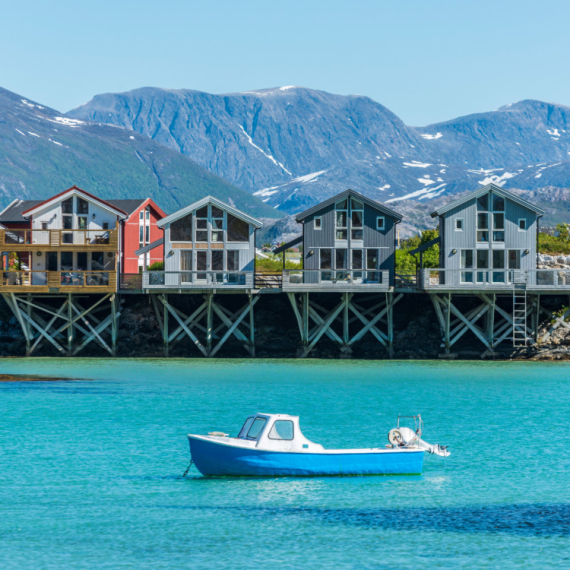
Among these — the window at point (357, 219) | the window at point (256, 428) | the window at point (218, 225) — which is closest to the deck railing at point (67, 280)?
the window at point (218, 225)

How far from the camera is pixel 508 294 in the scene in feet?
182

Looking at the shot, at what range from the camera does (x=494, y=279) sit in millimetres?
55156

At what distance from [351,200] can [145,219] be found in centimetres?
1714

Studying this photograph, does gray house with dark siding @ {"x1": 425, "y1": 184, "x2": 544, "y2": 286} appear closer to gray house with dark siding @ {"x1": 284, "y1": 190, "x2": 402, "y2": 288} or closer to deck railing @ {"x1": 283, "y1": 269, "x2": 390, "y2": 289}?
gray house with dark siding @ {"x1": 284, "y1": 190, "x2": 402, "y2": 288}

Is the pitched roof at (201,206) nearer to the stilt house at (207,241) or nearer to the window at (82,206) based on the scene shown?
the stilt house at (207,241)

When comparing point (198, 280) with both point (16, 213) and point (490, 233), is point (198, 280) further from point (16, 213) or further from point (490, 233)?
point (16, 213)

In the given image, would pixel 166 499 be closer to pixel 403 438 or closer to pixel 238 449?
pixel 238 449

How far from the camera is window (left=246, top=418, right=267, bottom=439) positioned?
25347 mm

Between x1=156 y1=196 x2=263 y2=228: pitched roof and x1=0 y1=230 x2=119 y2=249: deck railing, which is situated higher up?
x1=156 y1=196 x2=263 y2=228: pitched roof

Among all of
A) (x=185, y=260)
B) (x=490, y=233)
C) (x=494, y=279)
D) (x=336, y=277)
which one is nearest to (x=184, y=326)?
(x=185, y=260)

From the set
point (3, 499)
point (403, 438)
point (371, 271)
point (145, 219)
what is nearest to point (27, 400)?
point (3, 499)

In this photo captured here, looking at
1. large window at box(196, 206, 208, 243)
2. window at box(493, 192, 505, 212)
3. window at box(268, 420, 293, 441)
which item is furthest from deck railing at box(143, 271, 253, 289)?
window at box(268, 420, 293, 441)

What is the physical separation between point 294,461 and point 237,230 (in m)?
33.1

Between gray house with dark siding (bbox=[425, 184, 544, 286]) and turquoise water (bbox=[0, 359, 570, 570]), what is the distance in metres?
13.1
